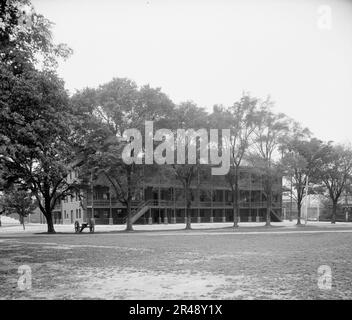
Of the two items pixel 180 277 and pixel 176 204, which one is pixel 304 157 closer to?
pixel 176 204

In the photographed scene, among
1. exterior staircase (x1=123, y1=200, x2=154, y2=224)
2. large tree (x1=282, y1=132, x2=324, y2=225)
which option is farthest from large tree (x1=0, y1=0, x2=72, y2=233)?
exterior staircase (x1=123, y1=200, x2=154, y2=224)

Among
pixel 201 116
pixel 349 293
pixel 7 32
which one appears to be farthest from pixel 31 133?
pixel 201 116

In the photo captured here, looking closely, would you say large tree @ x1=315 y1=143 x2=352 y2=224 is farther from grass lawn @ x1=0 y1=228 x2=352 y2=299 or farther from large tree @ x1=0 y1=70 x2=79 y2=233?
large tree @ x1=0 y1=70 x2=79 y2=233

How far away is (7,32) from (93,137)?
69.8 feet

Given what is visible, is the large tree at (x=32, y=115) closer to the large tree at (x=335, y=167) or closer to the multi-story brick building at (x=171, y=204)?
the multi-story brick building at (x=171, y=204)

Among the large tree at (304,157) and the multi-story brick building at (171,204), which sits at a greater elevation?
the large tree at (304,157)

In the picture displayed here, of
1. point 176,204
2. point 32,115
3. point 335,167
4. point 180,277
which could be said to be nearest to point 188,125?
point 32,115

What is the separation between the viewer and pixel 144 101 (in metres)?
35.7

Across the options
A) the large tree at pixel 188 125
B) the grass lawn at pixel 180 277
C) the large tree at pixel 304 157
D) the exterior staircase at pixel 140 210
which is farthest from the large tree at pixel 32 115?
the exterior staircase at pixel 140 210

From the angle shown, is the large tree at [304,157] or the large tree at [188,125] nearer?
the large tree at [188,125]

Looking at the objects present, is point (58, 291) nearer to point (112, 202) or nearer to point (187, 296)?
point (187, 296)

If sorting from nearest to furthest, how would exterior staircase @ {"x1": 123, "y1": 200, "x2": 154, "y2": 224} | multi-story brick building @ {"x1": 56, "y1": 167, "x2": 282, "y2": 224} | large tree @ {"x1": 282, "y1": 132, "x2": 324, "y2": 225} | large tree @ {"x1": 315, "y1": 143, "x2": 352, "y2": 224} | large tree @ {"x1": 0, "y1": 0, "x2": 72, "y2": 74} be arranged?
large tree @ {"x1": 0, "y1": 0, "x2": 72, "y2": 74}
large tree @ {"x1": 282, "y1": 132, "x2": 324, "y2": 225}
large tree @ {"x1": 315, "y1": 143, "x2": 352, "y2": 224}
exterior staircase @ {"x1": 123, "y1": 200, "x2": 154, "y2": 224}
multi-story brick building @ {"x1": 56, "y1": 167, "x2": 282, "y2": 224}

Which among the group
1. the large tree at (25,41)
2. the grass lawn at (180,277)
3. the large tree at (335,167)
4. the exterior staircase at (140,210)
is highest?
the large tree at (25,41)

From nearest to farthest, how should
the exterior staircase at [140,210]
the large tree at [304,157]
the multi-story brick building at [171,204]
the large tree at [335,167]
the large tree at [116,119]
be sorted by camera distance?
the large tree at [116,119], the large tree at [304,157], the large tree at [335,167], the exterior staircase at [140,210], the multi-story brick building at [171,204]
